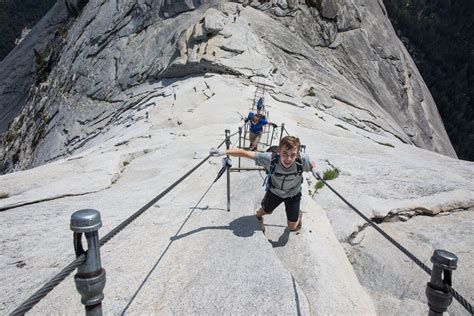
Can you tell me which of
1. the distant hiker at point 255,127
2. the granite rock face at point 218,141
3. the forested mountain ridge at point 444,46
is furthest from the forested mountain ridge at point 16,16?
the distant hiker at point 255,127

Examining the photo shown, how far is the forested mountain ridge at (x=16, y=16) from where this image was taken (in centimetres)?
13568

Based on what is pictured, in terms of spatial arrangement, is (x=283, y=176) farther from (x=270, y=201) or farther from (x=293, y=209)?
(x=293, y=209)

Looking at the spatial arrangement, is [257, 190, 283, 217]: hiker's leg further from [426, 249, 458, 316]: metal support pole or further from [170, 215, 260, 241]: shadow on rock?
[426, 249, 458, 316]: metal support pole

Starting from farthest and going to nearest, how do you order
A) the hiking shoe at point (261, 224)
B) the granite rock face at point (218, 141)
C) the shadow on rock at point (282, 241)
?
the hiking shoe at point (261, 224), the shadow on rock at point (282, 241), the granite rock face at point (218, 141)

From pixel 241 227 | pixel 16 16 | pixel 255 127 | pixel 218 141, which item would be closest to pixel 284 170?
pixel 241 227

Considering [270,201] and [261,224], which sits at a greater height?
[270,201]

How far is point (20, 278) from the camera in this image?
5.30 metres

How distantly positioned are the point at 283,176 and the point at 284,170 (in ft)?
0.40

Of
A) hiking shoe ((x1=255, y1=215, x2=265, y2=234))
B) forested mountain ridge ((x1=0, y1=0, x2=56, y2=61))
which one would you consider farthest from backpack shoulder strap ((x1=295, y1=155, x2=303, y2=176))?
forested mountain ridge ((x1=0, y1=0, x2=56, y2=61))

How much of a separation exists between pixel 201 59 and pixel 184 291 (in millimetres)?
24517

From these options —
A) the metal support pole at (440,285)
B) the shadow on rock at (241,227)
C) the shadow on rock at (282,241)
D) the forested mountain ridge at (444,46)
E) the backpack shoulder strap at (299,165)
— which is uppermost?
the forested mountain ridge at (444,46)

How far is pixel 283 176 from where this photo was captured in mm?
6121

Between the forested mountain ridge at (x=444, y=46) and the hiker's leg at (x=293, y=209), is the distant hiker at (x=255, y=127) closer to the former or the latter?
the hiker's leg at (x=293, y=209)

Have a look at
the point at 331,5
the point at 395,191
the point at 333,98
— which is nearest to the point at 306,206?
the point at 395,191
